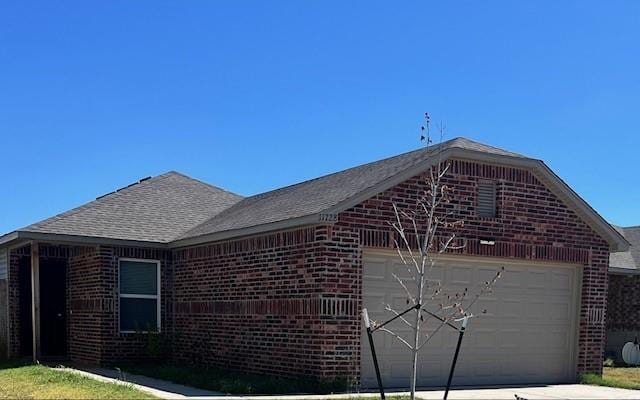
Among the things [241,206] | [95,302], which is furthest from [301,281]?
[241,206]

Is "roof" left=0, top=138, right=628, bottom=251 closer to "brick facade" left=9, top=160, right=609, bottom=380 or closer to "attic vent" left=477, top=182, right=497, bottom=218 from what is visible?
"brick facade" left=9, top=160, right=609, bottom=380

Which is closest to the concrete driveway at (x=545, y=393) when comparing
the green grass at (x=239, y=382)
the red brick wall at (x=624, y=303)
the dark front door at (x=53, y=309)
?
the green grass at (x=239, y=382)

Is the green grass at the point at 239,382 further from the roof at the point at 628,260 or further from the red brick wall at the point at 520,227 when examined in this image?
the roof at the point at 628,260

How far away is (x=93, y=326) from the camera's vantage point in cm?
1445

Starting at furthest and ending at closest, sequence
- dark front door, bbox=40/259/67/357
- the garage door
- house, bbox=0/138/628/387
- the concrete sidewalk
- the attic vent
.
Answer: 1. dark front door, bbox=40/259/67/357
2. the attic vent
3. the garage door
4. house, bbox=0/138/628/387
5. the concrete sidewalk

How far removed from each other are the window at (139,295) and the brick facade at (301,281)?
18 centimetres

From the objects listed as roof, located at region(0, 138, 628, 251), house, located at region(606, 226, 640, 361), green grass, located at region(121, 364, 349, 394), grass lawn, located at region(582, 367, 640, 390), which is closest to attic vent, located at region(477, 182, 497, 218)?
roof, located at region(0, 138, 628, 251)

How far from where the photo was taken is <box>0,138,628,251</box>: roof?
11.3 meters

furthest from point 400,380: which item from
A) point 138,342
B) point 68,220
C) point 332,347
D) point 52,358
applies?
point 52,358

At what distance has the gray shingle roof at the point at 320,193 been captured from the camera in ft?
37.3

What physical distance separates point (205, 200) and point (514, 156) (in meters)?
8.77

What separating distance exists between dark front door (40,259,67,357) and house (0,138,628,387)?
0.03m

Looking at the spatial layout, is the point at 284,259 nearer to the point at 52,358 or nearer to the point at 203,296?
the point at 203,296

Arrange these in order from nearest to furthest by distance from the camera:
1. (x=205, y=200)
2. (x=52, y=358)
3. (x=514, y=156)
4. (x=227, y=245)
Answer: (x=514, y=156) → (x=227, y=245) → (x=52, y=358) → (x=205, y=200)
